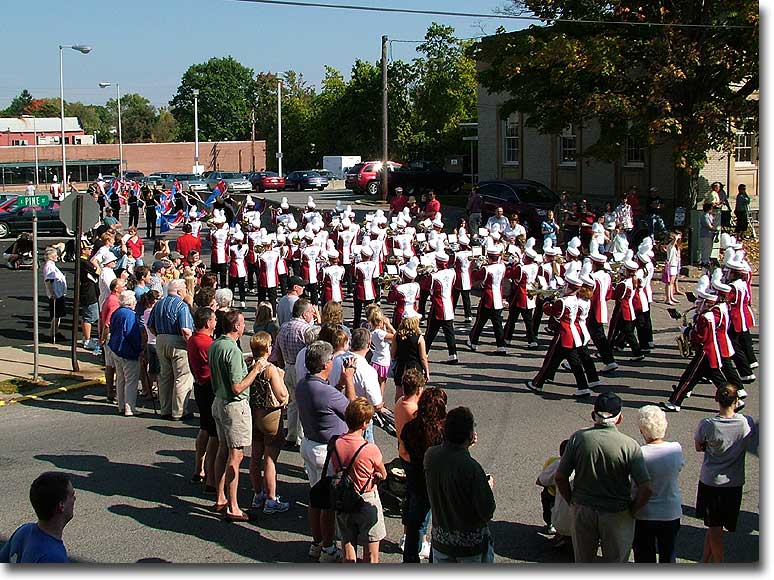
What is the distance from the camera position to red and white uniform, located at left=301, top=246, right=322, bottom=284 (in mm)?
17766

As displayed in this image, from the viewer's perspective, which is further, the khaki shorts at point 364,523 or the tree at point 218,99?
the tree at point 218,99

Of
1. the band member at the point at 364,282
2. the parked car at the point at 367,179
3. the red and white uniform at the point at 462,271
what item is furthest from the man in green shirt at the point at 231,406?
the parked car at the point at 367,179

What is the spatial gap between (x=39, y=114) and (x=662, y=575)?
12972cm

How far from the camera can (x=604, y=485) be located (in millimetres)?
6164

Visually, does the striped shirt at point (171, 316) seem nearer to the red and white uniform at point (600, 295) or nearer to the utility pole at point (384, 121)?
the red and white uniform at point (600, 295)

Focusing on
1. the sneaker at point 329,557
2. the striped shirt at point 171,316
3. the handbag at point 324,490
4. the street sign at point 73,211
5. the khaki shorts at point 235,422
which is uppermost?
the street sign at point 73,211

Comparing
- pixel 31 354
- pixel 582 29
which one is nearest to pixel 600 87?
pixel 582 29

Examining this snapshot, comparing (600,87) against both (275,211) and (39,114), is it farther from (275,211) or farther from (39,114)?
(39,114)

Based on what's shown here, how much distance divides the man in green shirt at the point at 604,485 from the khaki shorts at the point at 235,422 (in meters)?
2.97

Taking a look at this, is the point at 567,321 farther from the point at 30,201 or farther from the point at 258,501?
the point at 30,201

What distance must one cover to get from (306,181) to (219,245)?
34.5 m

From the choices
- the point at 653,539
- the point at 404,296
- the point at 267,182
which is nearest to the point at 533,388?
the point at 404,296

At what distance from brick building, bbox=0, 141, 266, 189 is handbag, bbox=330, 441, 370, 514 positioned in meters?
73.7

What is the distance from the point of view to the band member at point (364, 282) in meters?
16.5
